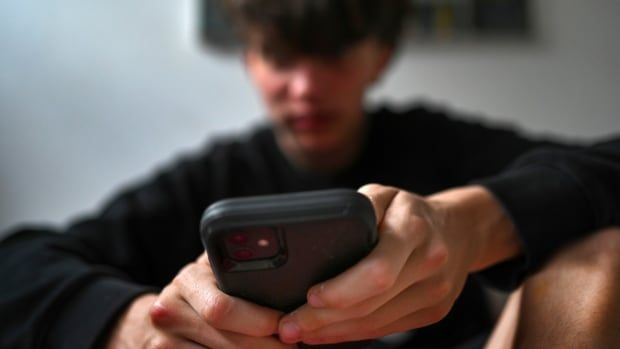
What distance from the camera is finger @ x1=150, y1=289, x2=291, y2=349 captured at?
0.30m

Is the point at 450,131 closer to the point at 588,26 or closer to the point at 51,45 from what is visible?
the point at 588,26

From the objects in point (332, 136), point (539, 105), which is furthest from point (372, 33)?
point (539, 105)

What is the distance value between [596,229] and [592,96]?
0.90m

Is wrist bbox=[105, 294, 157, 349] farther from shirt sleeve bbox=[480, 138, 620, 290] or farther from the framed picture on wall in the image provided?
the framed picture on wall

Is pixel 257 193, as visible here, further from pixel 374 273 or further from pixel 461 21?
pixel 461 21

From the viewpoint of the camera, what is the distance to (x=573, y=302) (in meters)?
0.36

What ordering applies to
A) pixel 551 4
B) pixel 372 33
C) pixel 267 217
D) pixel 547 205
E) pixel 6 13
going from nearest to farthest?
pixel 267 217 → pixel 547 205 → pixel 372 33 → pixel 6 13 → pixel 551 4

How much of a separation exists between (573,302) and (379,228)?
0.18 metres

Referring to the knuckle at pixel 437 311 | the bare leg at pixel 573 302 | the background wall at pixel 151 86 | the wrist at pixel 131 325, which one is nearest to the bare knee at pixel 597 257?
the bare leg at pixel 573 302

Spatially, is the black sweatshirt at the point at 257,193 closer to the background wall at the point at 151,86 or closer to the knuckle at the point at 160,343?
the knuckle at the point at 160,343

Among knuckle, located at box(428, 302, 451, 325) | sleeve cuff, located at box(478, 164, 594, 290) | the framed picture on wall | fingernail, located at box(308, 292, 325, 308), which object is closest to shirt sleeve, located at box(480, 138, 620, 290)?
sleeve cuff, located at box(478, 164, 594, 290)

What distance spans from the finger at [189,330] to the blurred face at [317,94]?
17.1 inches

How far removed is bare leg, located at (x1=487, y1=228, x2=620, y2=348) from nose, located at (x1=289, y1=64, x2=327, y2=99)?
0.39m

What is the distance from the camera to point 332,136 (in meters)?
0.75
